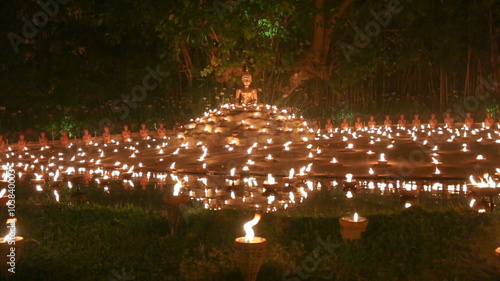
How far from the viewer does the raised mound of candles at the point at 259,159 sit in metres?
7.44

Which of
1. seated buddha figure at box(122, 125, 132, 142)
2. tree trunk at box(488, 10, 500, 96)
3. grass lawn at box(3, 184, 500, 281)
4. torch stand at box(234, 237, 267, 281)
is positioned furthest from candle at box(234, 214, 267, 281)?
tree trunk at box(488, 10, 500, 96)

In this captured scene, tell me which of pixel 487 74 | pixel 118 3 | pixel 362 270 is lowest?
pixel 362 270

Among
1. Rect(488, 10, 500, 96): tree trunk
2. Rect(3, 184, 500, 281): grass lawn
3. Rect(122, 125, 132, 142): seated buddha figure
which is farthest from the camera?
Rect(488, 10, 500, 96): tree trunk

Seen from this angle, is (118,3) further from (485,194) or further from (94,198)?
(485,194)

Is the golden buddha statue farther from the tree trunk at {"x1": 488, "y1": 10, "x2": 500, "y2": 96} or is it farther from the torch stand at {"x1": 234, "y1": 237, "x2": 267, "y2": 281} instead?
the torch stand at {"x1": 234, "y1": 237, "x2": 267, "y2": 281}

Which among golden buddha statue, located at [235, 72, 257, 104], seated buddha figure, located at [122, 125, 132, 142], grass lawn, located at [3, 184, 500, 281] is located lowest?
grass lawn, located at [3, 184, 500, 281]

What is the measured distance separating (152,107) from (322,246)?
13.6 metres

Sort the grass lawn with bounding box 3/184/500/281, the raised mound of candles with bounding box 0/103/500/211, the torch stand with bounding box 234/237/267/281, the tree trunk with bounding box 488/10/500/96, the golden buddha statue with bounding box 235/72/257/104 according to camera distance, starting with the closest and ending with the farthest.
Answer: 1. the torch stand with bounding box 234/237/267/281
2. the grass lawn with bounding box 3/184/500/281
3. the raised mound of candles with bounding box 0/103/500/211
4. the golden buddha statue with bounding box 235/72/257/104
5. the tree trunk with bounding box 488/10/500/96

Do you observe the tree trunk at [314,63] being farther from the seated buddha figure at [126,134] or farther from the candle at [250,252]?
the candle at [250,252]

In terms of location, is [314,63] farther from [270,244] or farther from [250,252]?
[250,252]

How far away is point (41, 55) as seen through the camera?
675 inches

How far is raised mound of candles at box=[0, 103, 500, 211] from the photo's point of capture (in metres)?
7.44

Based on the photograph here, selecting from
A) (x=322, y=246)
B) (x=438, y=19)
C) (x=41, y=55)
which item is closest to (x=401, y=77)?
(x=438, y=19)

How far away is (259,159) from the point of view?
32.6 ft
